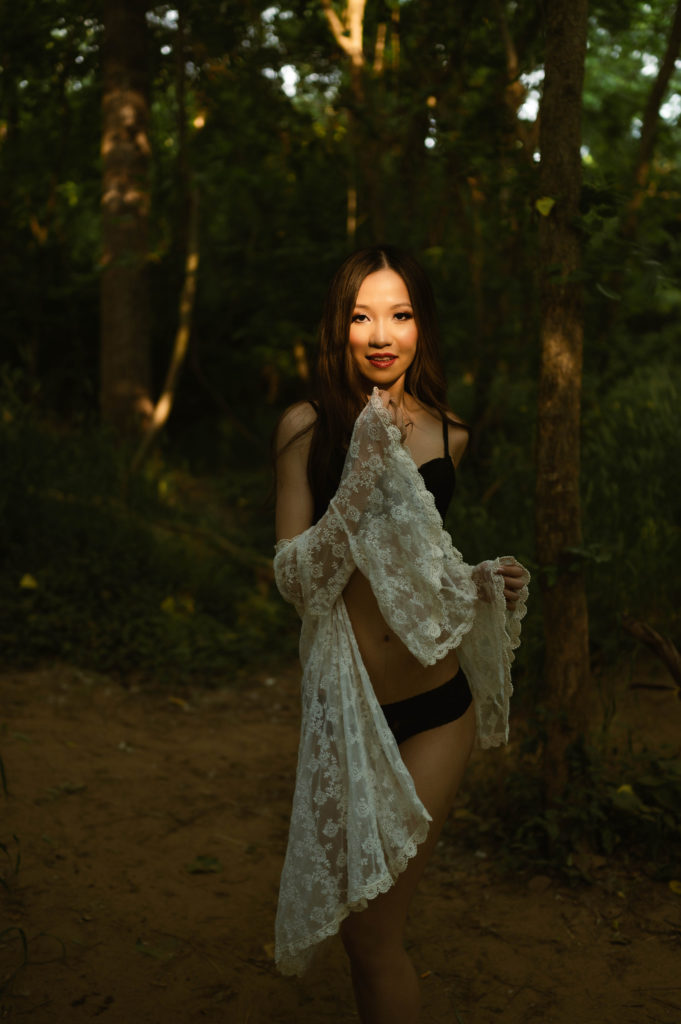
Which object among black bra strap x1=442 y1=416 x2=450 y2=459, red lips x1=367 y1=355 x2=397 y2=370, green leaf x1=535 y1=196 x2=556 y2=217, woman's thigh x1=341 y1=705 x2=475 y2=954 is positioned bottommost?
woman's thigh x1=341 y1=705 x2=475 y2=954

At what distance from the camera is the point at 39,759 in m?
4.26

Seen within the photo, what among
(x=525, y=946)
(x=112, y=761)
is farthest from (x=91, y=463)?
(x=525, y=946)

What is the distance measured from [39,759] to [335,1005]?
207 centimetres

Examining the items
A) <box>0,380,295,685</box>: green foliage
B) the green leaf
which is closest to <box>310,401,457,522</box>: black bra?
the green leaf

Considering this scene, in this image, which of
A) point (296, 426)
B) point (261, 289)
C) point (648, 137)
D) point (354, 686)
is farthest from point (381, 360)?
point (261, 289)

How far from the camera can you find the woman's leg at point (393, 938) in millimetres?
1970

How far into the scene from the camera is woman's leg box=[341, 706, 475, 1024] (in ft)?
6.46

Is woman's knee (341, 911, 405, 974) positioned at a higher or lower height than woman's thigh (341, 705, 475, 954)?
lower

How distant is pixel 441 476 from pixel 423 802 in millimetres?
780

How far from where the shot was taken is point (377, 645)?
83.9 inches

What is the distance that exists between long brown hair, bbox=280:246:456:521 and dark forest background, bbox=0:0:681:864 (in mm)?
922

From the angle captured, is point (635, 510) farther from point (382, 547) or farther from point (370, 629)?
point (382, 547)

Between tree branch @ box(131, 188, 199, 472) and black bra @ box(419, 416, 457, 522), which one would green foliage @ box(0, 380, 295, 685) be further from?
black bra @ box(419, 416, 457, 522)

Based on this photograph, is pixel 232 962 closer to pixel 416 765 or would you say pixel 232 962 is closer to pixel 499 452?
pixel 416 765
